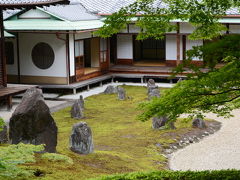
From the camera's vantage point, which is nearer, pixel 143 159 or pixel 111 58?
pixel 143 159

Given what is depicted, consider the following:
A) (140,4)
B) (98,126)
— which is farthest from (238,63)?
(98,126)

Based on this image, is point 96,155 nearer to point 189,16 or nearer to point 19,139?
point 19,139

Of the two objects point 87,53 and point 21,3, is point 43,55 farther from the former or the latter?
point 21,3

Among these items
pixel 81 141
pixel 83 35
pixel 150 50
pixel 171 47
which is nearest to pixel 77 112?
pixel 81 141

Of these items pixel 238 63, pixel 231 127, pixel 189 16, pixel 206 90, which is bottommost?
pixel 231 127

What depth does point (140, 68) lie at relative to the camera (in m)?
28.9

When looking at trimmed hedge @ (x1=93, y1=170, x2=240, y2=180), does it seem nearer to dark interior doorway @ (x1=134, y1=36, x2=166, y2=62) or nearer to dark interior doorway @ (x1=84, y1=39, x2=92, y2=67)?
dark interior doorway @ (x1=84, y1=39, x2=92, y2=67)

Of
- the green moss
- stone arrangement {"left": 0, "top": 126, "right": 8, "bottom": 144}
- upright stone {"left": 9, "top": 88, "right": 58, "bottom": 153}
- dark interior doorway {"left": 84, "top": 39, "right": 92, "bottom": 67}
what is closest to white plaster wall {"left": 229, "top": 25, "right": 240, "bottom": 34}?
the green moss

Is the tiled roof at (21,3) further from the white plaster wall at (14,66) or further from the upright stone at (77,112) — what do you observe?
the white plaster wall at (14,66)

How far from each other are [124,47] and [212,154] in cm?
1654

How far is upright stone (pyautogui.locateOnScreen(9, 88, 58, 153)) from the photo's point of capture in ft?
38.2

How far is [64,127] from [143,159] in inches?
183

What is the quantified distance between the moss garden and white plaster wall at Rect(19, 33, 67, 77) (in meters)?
3.32

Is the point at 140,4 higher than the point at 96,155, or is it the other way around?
the point at 140,4
